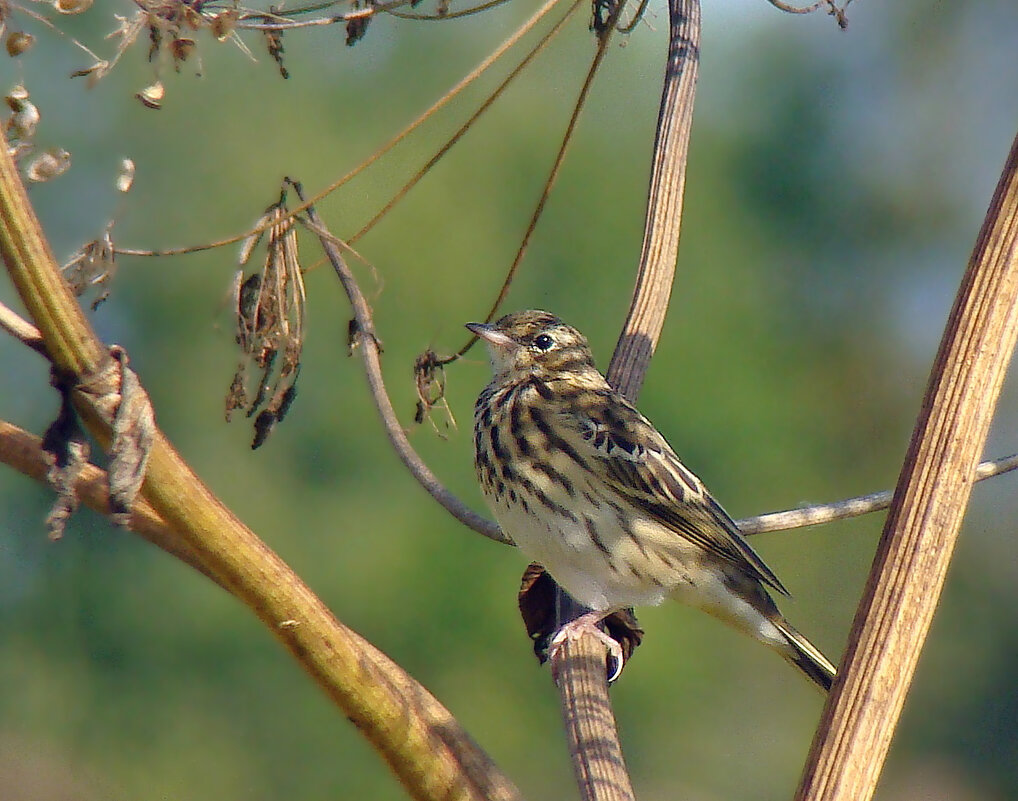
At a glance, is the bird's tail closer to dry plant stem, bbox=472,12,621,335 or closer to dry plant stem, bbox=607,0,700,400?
dry plant stem, bbox=607,0,700,400

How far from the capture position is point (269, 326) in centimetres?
282

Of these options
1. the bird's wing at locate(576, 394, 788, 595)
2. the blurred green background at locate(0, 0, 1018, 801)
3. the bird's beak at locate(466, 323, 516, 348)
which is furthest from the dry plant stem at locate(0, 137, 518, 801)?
the blurred green background at locate(0, 0, 1018, 801)

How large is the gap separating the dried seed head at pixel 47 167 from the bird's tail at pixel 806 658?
252cm

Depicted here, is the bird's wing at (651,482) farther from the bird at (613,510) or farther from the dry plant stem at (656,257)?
the dry plant stem at (656,257)

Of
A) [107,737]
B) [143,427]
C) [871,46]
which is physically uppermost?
[871,46]

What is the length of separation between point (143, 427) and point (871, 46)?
58.5ft

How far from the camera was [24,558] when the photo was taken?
1279 centimetres

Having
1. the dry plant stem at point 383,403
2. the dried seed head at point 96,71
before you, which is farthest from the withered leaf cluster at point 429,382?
the dried seed head at point 96,71

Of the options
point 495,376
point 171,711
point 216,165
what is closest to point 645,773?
point 171,711

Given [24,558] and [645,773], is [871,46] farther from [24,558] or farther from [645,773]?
[24,558]

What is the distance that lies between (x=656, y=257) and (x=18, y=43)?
157 cm

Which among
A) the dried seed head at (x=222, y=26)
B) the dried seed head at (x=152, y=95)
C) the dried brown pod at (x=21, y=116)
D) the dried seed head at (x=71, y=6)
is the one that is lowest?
the dried brown pod at (x=21, y=116)

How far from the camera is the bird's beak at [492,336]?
4.00 m

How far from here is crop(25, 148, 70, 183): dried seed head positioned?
2.04m
